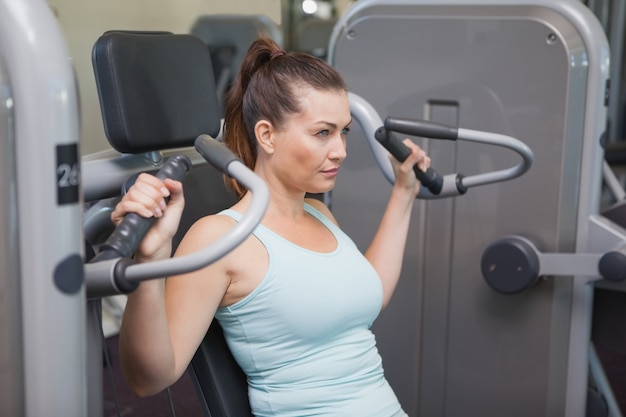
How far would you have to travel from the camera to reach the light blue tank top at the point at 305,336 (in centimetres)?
137

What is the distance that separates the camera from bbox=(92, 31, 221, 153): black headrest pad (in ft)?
4.33

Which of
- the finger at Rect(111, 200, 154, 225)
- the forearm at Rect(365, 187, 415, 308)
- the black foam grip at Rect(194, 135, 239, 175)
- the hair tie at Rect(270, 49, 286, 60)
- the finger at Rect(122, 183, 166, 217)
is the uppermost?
the hair tie at Rect(270, 49, 286, 60)

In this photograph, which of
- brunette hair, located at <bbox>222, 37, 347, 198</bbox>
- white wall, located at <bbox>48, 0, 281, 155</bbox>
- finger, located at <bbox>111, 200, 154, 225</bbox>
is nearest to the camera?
finger, located at <bbox>111, 200, 154, 225</bbox>

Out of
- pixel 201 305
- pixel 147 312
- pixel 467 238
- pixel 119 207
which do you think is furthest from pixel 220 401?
pixel 467 238

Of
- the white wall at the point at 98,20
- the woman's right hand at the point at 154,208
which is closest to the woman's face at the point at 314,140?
the woman's right hand at the point at 154,208

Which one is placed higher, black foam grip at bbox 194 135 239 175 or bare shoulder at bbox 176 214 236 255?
black foam grip at bbox 194 135 239 175

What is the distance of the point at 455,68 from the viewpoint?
205 cm

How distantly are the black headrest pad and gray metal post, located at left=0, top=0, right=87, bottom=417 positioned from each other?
14.9 inches

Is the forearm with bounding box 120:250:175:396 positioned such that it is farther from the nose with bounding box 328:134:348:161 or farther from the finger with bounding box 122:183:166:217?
the nose with bounding box 328:134:348:161

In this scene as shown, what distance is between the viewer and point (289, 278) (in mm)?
1375

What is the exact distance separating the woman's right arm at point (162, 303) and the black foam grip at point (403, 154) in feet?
1.31

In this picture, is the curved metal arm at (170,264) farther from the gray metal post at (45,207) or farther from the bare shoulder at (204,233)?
the bare shoulder at (204,233)

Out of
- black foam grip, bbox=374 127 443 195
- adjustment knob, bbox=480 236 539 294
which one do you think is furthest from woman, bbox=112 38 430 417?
adjustment knob, bbox=480 236 539 294

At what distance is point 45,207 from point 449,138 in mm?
891
